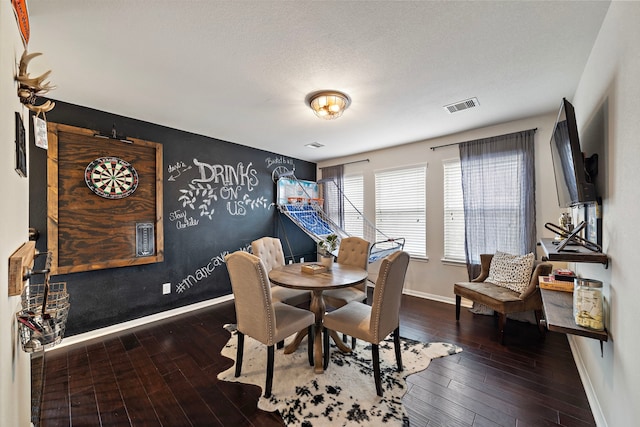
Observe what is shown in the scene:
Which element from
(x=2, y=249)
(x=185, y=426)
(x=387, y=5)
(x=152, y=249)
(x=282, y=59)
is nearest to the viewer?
(x=2, y=249)

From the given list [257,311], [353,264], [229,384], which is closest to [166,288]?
[229,384]

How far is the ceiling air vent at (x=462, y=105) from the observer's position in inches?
106

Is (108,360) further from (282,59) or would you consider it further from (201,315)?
(282,59)

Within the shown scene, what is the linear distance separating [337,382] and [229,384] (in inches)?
34.3

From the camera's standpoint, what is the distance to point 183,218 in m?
3.58

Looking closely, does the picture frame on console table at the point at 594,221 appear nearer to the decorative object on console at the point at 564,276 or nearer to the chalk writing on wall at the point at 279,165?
the decorative object on console at the point at 564,276

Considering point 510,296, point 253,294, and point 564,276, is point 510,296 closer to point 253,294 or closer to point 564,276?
point 564,276

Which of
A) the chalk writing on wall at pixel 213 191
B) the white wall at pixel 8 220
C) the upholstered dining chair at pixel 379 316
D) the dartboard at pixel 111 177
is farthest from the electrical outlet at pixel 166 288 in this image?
the upholstered dining chair at pixel 379 316

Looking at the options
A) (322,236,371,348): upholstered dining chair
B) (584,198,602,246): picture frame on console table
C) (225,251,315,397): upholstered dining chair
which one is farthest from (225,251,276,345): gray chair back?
(584,198,602,246): picture frame on console table

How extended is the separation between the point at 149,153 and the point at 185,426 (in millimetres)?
2995

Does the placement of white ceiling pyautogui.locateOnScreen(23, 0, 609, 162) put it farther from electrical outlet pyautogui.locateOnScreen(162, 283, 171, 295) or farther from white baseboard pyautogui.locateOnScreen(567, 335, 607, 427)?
white baseboard pyautogui.locateOnScreen(567, 335, 607, 427)

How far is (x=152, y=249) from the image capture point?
3.23m

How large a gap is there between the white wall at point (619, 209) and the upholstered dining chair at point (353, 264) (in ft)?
5.58

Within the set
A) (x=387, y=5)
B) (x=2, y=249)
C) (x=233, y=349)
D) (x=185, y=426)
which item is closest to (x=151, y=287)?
(x=233, y=349)
